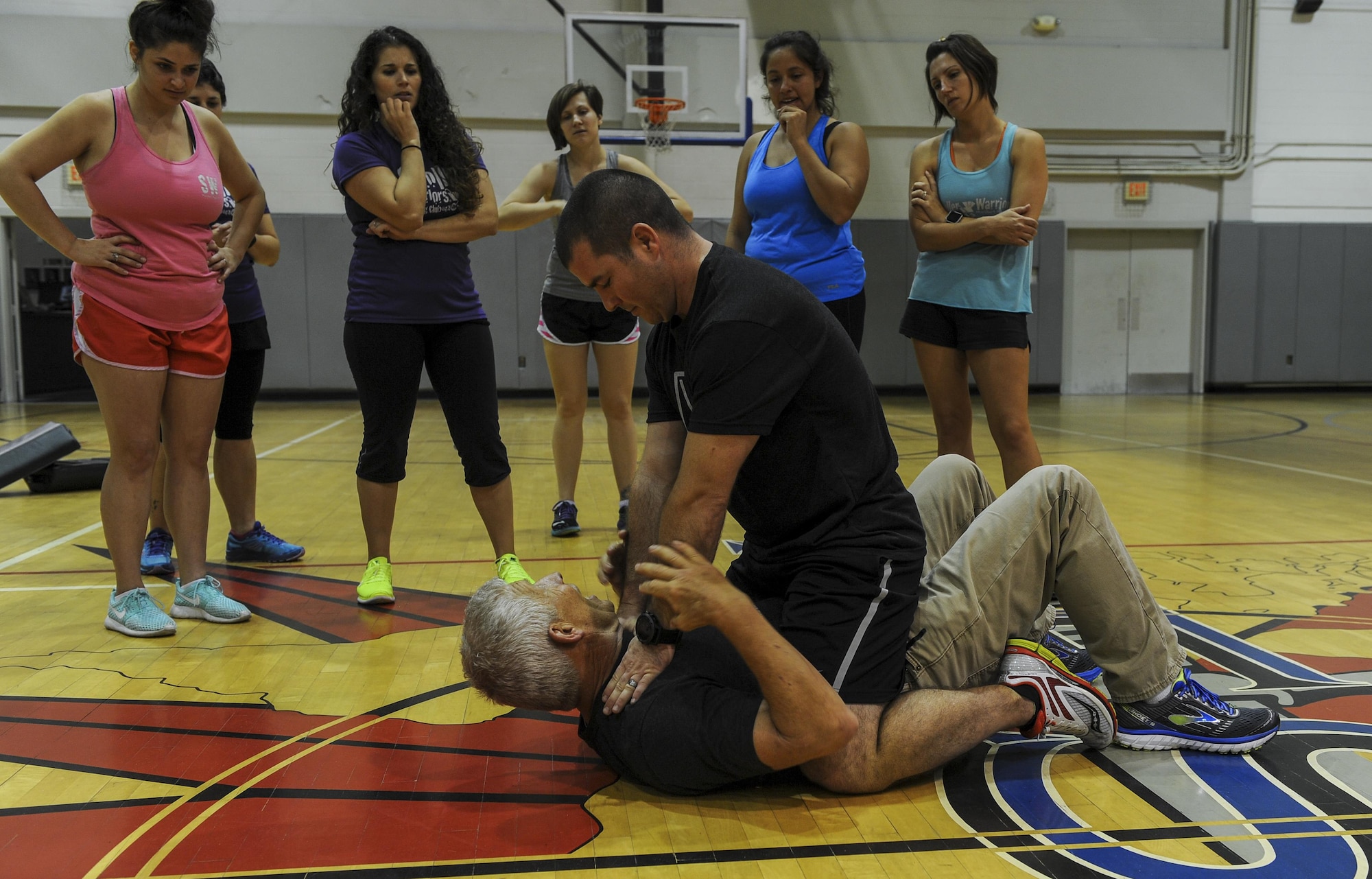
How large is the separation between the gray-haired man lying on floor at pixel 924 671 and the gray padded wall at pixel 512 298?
30.9 feet

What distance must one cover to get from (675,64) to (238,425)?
26.4ft

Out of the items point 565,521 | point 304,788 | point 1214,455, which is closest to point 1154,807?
point 304,788

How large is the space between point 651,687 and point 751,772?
22cm

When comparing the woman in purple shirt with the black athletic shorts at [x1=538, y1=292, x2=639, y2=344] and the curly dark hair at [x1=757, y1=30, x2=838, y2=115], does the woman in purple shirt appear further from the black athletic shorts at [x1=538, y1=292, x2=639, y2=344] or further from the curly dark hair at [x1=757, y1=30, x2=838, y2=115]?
the curly dark hair at [x1=757, y1=30, x2=838, y2=115]

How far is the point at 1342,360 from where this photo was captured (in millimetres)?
12078

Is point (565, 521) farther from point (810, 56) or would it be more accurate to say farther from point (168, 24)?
point (168, 24)

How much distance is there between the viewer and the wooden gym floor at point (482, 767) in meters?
1.57

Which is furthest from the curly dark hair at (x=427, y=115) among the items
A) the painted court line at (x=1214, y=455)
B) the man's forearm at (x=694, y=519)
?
the painted court line at (x=1214, y=455)

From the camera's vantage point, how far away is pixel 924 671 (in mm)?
1837

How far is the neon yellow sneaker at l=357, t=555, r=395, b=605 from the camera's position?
3000mm

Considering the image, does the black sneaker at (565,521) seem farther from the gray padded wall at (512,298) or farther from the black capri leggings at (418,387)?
the gray padded wall at (512,298)

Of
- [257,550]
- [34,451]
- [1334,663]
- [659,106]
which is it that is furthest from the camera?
[659,106]

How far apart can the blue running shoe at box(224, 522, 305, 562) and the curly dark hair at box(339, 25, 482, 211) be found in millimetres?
1448

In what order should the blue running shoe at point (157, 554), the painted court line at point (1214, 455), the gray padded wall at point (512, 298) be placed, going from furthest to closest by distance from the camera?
the gray padded wall at point (512, 298) → the painted court line at point (1214, 455) → the blue running shoe at point (157, 554)
